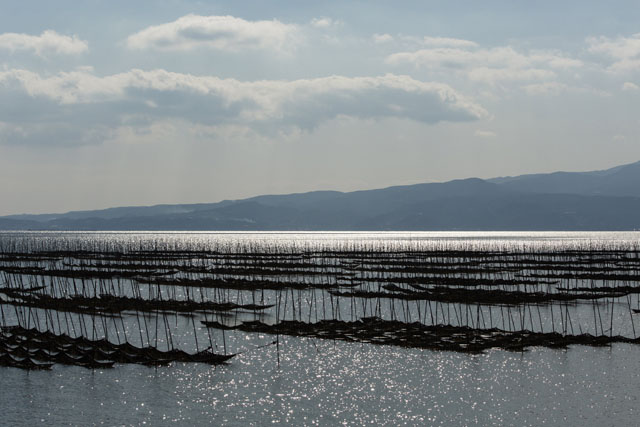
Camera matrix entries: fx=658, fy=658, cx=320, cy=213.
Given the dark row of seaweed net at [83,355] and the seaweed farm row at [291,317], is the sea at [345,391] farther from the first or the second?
the seaweed farm row at [291,317]

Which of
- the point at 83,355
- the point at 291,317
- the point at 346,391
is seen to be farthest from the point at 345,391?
the point at 291,317

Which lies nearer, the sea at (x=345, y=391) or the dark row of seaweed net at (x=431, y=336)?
the sea at (x=345, y=391)

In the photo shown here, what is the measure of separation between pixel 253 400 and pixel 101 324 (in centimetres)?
1748

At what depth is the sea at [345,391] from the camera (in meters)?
19.4

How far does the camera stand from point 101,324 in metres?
35.6

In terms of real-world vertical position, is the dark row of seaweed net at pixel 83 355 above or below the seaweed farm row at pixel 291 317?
above

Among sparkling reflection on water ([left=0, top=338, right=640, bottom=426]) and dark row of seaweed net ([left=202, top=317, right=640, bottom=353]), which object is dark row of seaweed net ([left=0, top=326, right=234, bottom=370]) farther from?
dark row of seaweed net ([left=202, top=317, right=640, bottom=353])

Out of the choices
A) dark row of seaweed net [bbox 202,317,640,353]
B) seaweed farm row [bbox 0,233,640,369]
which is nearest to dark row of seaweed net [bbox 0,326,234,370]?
seaweed farm row [bbox 0,233,640,369]

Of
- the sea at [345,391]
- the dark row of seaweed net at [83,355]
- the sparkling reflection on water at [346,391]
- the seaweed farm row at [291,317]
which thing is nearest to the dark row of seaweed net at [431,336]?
the seaweed farm row at [291,317]

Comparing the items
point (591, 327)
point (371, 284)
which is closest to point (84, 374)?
point (591, 327)

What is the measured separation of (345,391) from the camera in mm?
22234

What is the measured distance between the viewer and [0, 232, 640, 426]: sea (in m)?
19.4

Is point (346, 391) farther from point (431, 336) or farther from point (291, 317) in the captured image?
point (291, 317)

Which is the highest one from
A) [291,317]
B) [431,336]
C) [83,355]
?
[83,355]
